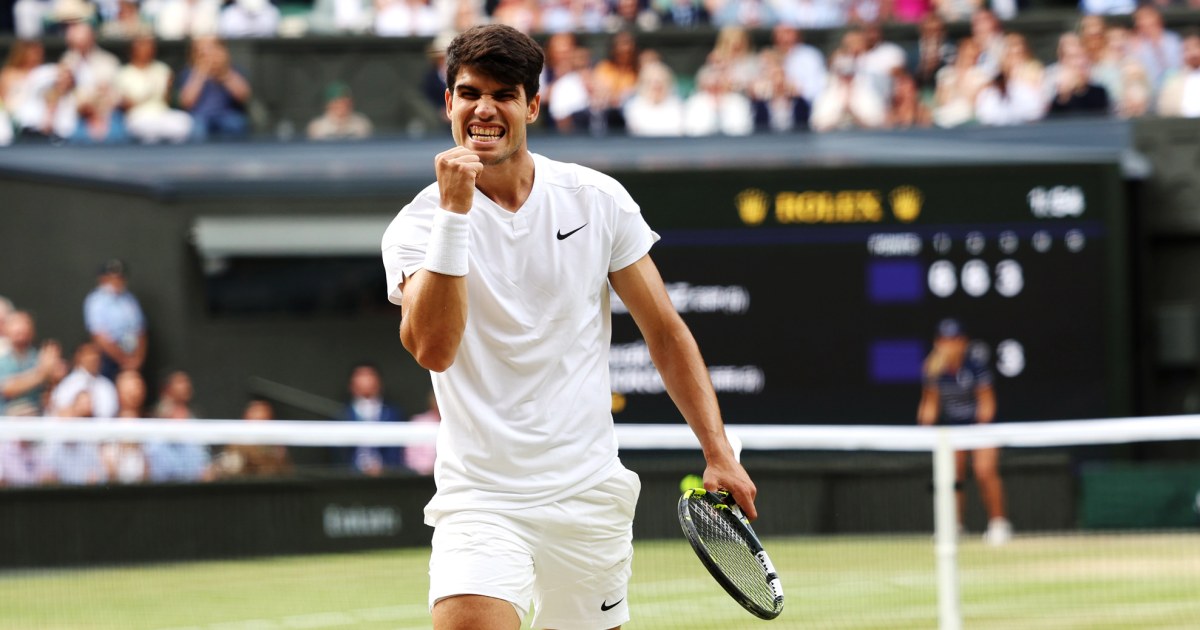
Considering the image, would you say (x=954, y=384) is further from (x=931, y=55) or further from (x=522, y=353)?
(x=522, y=353)

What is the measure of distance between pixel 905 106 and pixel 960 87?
51cm

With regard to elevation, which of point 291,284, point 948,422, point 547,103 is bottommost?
point 948,422

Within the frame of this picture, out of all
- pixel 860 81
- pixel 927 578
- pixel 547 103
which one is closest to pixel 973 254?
pixel 860 81

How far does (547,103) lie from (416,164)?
5.01ft

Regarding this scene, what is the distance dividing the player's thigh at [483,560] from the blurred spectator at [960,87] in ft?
38.6

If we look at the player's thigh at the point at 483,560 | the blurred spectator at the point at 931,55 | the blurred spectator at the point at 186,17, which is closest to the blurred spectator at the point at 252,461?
the blurred spectator at the point at 186,17

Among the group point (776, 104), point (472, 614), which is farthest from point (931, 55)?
point (472, 614)

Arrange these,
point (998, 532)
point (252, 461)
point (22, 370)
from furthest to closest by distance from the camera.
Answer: point (22, 370) < point (998, 532) < point (252, 461)

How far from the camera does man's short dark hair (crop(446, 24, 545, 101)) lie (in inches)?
162

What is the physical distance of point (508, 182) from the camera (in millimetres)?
4367

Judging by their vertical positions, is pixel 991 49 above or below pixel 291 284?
above

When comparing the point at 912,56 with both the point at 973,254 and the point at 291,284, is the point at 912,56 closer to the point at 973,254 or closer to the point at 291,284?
the point at 973,254

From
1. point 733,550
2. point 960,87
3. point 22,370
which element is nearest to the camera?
point 733,550

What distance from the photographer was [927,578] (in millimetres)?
9453
